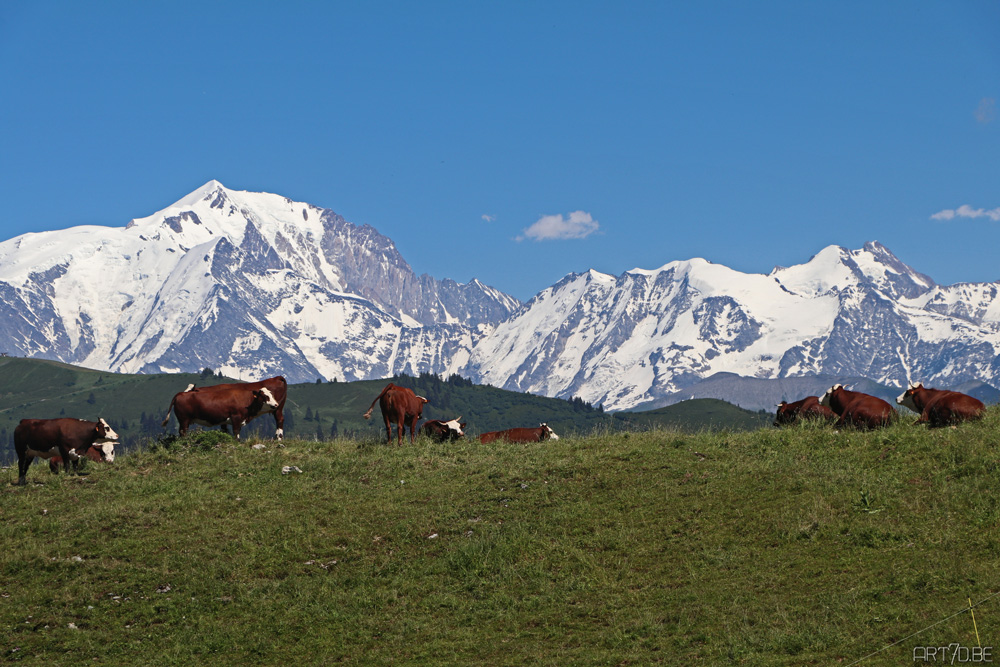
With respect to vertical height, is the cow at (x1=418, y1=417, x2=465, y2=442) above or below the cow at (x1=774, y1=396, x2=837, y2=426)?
below

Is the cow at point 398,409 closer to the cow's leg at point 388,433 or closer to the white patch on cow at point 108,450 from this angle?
the cow's leg at point 388,433

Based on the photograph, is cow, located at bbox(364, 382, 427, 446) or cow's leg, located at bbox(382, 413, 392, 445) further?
cow, located at bbox(364, 382, 427, 446)

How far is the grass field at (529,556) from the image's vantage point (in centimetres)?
1847

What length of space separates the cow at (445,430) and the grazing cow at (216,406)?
22.4 ft

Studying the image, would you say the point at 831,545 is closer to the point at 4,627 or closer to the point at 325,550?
the point at 325,550

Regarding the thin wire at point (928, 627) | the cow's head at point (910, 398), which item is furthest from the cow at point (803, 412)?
the thin wire at point (928, 627)

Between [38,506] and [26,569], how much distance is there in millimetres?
4471

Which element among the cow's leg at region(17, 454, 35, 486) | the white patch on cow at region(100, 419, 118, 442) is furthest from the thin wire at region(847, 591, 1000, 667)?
the white patch on cow at region(100, 419, 118, 442)

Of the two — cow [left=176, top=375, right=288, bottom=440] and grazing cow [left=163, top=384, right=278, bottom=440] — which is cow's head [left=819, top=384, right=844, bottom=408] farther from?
grazing cow [left=163, top=384, right=278, bottom=440]

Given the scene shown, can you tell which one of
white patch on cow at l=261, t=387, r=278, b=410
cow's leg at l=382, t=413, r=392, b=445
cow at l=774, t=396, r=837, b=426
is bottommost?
cow's leg at l=382, t=413, r=392, b=445

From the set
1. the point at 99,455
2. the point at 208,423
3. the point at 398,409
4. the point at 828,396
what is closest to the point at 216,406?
the point at 208,423

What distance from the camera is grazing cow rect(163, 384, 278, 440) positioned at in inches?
1353

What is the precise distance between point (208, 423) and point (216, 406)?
2.32ft

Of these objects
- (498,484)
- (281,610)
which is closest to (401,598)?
(281,610)
